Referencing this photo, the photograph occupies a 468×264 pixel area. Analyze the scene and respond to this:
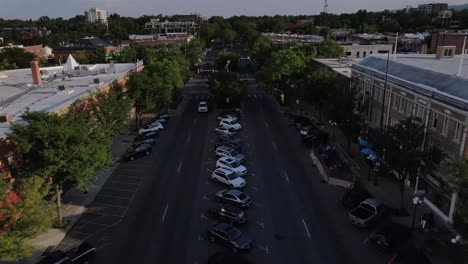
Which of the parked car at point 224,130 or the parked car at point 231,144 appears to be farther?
the parked car at point 224,130

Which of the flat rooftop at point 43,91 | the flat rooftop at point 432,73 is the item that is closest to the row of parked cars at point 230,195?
the flat rooftop at point 43,91

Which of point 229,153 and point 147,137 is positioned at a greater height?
point 229,153

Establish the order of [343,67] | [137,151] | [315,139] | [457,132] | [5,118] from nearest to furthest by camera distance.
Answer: [457,132]
[5,118]
[137,151]
[315,139]
[343,67]

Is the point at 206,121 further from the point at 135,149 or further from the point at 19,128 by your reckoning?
the point at 19,128

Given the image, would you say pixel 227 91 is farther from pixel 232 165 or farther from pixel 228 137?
pixel 232 165

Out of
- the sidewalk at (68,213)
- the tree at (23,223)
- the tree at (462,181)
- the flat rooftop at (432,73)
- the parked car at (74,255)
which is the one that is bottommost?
the sidewalk at (68,213)

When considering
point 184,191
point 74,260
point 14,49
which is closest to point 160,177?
point 184,191

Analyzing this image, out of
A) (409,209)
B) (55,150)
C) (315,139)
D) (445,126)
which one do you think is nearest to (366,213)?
(409,209)

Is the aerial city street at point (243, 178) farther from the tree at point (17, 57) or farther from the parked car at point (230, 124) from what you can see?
the tree at point (17, 57)
